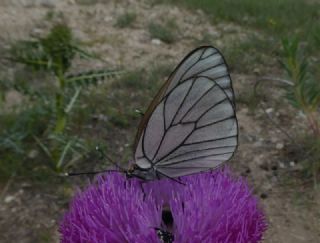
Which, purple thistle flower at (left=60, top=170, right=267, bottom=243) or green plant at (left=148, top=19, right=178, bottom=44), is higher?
green plant at (left=148, top=19, right=178, bottom=44)

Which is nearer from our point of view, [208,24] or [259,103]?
[259,103]

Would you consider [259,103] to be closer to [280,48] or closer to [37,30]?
[280,48]

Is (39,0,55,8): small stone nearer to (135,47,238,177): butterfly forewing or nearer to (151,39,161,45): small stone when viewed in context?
(151,39,161,45): small stone

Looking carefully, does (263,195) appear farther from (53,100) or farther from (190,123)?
(190,123)

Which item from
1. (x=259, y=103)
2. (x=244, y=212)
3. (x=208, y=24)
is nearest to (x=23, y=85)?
(x=259, y=103)

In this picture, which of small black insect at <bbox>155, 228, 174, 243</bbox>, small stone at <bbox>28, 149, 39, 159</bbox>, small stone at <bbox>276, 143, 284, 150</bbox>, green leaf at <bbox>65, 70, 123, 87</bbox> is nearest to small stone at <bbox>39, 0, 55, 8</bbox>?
small stone at <bbox>28, 149, 39, 159</bbox>

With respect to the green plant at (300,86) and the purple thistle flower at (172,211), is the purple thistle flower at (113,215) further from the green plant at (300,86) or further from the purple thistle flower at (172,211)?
the green plant at (300,86)

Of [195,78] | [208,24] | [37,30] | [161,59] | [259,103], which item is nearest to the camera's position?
[195,78]

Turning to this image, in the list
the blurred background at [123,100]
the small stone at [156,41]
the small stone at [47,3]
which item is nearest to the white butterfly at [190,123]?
the blurred background at [123,100]
